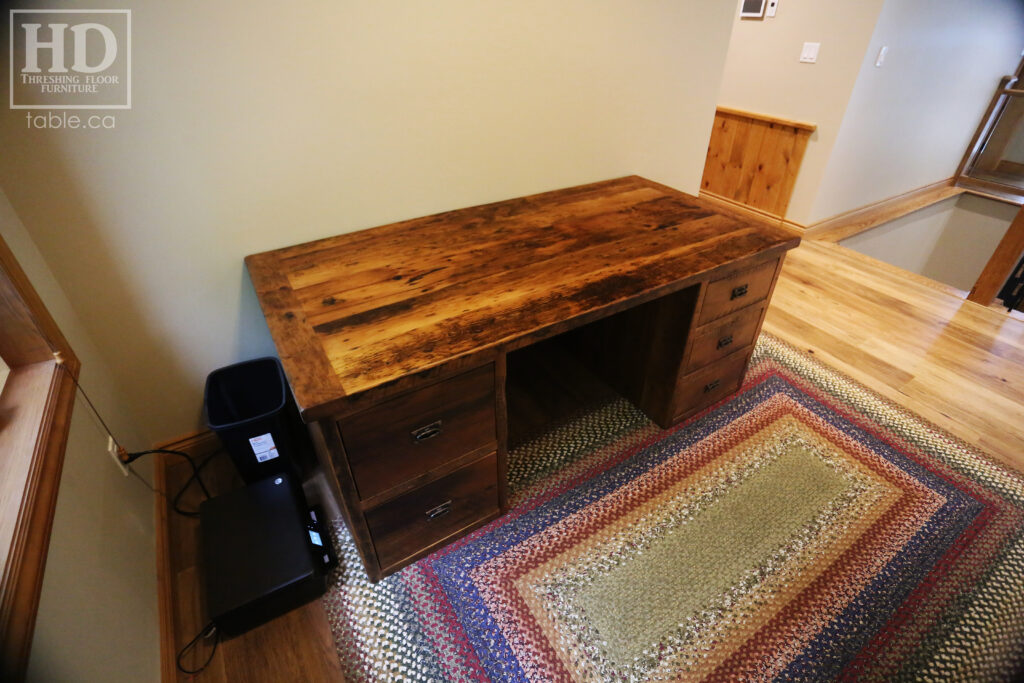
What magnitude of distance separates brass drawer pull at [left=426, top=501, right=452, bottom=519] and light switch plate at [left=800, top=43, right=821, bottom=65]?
332 cm

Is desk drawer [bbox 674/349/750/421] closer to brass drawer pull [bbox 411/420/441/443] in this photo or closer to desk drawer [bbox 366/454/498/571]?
desk drawer [bbox 366/454/498/571]

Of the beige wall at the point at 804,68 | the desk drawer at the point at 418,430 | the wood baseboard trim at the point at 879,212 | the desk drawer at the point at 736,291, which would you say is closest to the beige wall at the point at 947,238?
the wood baseboard trim at the point at 879,212

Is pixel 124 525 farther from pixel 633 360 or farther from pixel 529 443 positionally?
pixel 633 360

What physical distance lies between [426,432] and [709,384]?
1.11m

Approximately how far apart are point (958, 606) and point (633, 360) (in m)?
1.08

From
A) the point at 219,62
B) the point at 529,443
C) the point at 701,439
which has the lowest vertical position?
the point at 529,443

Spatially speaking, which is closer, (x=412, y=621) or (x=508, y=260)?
(x=412, y=621)

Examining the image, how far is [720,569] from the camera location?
4.40 ft

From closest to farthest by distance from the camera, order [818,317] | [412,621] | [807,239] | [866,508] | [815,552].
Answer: [412,621] → [815,552] → [866,508] → [818,317] → [807,239]

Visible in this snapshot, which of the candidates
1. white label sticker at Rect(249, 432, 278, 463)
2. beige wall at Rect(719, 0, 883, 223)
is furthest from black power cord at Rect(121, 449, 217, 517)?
beige wall at Rect(719, 0, 883, 223)

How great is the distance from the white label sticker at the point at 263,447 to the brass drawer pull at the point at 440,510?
52 cm

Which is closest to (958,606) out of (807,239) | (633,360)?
(633,360)

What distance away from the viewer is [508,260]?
1.38 metres

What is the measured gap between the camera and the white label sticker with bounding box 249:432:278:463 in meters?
1.40
